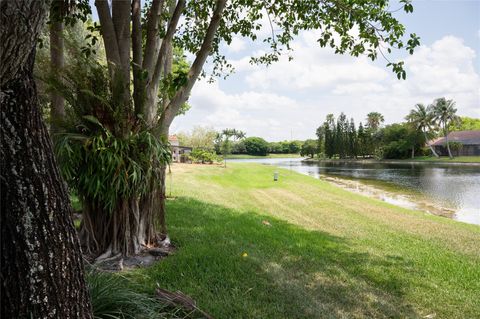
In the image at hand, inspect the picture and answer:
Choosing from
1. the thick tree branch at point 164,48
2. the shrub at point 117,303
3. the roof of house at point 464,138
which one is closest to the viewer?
the shrub at point 117,303

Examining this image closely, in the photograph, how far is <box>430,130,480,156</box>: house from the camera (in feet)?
213

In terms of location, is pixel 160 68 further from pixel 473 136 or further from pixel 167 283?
pixel 473 136

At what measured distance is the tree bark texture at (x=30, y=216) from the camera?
64.6 inches

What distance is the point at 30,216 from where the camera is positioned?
1.70m

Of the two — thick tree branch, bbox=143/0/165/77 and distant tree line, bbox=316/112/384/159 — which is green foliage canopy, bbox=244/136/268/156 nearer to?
distant tree line, bbox=316/112/384/159

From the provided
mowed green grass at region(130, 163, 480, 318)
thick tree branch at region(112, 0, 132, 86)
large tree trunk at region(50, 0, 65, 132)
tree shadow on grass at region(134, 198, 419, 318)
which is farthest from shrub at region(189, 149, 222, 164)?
thick tree branch at region(112, 0, 132, 86)

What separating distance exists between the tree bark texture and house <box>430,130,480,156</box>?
77.4 meters

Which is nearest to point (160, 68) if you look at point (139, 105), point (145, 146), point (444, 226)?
point (139, 105)

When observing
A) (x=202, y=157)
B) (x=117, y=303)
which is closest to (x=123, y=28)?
(x=117, y=303)

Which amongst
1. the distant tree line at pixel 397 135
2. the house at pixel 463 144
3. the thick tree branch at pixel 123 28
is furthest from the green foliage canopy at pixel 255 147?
the thick tree branch at pixel 123 28

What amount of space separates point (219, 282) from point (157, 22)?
4.07 meters

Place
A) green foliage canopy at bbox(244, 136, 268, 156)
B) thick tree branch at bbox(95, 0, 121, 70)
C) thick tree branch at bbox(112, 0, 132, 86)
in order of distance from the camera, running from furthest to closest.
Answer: green foliage canopy at bbox(244, 136, 268, 156) < thick tree branch at bbox(112, 0, 132, 86) < thick tree branch at bbox(95, 0, 121, 70)

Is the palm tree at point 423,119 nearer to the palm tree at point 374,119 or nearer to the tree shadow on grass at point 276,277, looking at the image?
the palm tree at point 374,119

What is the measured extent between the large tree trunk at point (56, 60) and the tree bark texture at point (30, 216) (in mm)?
2857
